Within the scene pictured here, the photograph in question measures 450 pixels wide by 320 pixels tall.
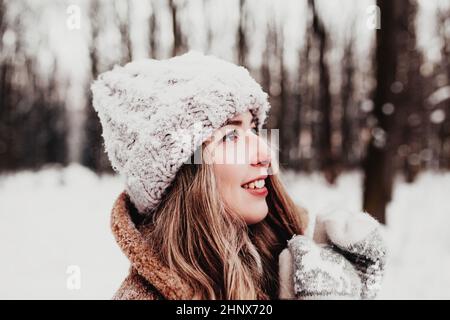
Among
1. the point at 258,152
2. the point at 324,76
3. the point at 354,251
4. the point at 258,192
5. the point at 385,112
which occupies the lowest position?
the point at 354,251

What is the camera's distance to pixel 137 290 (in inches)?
48.9

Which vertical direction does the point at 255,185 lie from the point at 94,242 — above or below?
above

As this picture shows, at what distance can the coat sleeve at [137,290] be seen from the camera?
4.03 feet

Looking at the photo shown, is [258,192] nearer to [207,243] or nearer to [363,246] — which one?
[207,243]

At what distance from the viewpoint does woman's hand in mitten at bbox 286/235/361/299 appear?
1056 mm

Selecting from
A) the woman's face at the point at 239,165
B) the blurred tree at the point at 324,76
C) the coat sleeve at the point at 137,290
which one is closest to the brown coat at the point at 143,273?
the coat sleeve at the point at 137,290

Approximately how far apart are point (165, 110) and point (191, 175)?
21cm

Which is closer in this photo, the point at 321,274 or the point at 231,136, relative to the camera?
the point at 321,274

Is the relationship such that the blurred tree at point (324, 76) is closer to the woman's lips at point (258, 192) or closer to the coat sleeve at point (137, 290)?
the woman's lips at point (258, 192)

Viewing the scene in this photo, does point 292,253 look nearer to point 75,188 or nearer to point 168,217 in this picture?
point 168,217

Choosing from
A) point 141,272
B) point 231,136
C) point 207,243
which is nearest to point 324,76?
point 231,136

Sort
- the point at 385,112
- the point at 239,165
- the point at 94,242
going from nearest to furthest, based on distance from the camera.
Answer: the point at 239,165 → the point at 385,112 → the point at 94,242

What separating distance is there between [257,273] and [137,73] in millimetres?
718

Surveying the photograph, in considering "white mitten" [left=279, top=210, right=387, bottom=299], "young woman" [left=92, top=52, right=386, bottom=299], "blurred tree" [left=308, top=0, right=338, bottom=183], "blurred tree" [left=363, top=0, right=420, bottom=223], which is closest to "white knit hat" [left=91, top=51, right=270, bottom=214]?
"young woman" [left=92, top=52, right=386, bottom=299]
